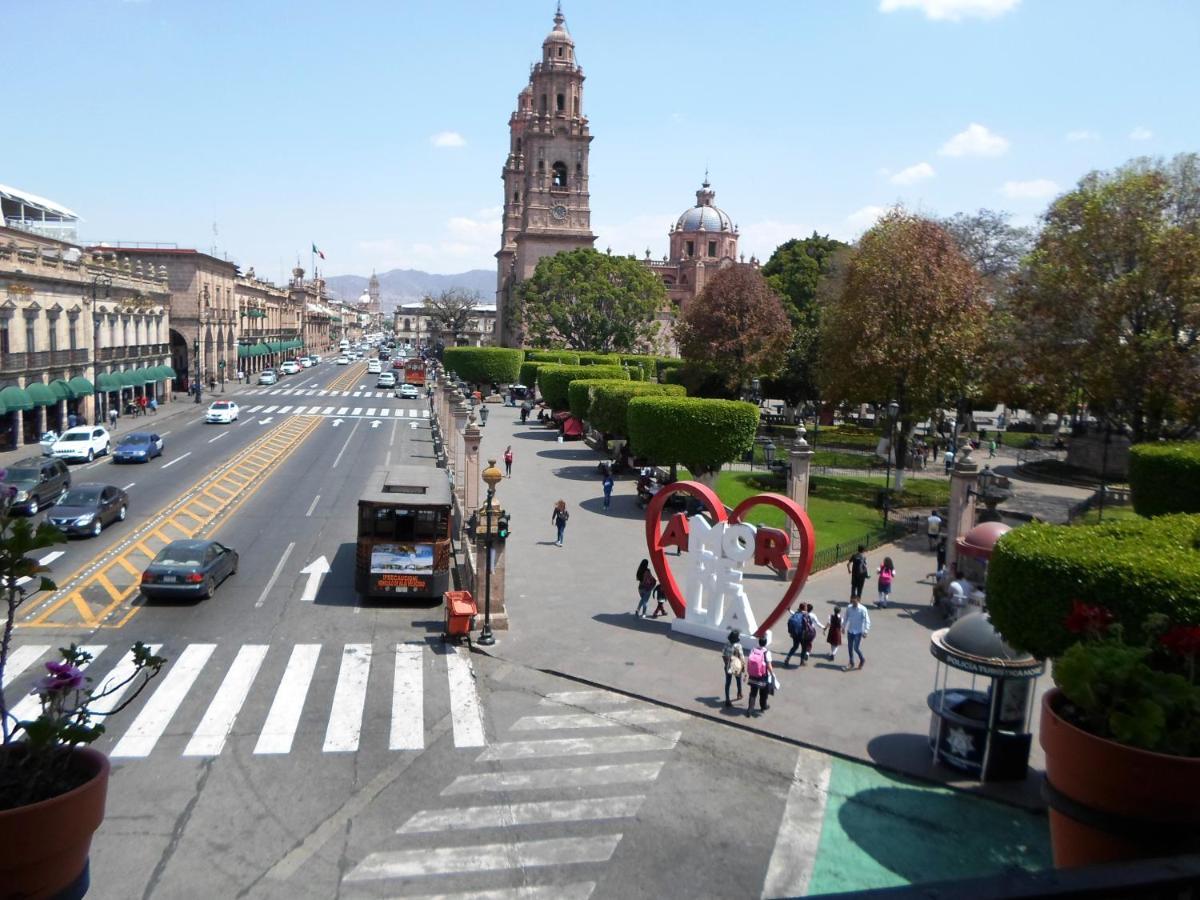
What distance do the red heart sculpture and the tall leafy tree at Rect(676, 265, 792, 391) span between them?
36.1 meters

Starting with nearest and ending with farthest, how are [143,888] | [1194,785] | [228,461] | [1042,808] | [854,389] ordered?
[1194,785]
[143,888]
[1042,808]
[854,389]
[228,461]

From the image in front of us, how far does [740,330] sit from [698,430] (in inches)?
989

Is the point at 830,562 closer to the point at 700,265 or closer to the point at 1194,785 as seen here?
the point at 1194,785

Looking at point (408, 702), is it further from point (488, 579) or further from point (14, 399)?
point (14, 399)

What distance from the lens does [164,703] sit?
48.9 ft

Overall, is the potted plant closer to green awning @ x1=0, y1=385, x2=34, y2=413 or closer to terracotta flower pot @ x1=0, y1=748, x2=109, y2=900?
terracotta flower pot @ x1=0, y1=748, x2=109, y2=900

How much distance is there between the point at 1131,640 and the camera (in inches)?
439

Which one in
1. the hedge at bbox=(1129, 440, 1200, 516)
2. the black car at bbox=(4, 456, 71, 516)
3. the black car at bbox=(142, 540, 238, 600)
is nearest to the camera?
the black car at bbox=(142, 540, 238, 600)

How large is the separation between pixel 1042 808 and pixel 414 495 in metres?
14.2

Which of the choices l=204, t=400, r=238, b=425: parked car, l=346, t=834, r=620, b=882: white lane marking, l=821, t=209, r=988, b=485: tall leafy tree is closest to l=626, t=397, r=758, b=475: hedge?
l=821, t=209, r=988, b=485: tall leafy tree

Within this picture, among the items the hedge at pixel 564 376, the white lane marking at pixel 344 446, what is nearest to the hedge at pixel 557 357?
the hedge at pixel 564 376

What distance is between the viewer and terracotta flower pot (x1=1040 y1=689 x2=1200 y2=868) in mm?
6047

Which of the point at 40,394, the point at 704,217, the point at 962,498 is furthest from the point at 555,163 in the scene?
the point at 962,498

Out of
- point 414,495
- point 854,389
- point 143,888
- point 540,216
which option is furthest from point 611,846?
point 540,216
